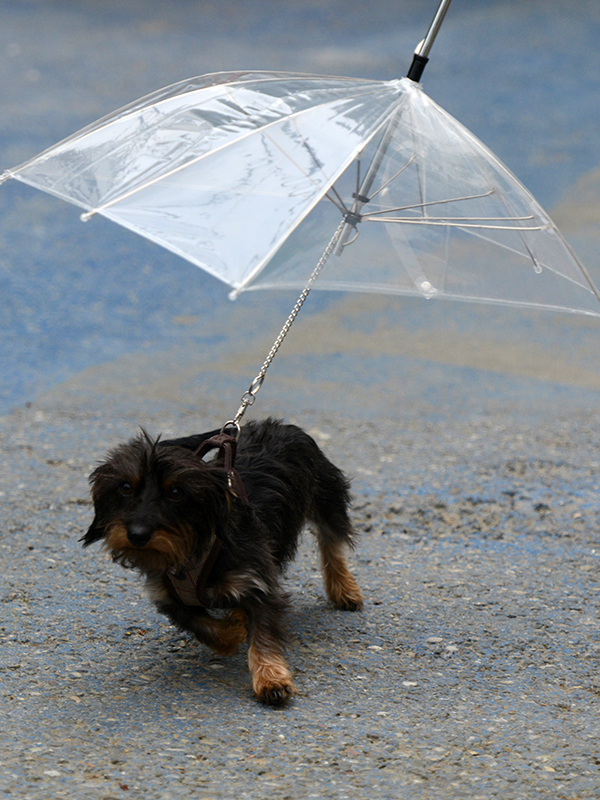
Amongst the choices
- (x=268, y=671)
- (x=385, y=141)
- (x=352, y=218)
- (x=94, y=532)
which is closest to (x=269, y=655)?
(x=268, y=671)

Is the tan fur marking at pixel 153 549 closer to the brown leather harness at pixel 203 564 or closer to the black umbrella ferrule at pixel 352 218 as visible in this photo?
the brown leather harness at pixel 203 564

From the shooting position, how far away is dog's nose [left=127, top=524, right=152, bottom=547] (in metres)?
3.26

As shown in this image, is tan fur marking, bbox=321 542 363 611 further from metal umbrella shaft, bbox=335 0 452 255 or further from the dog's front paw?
metal umbrella shaft, bbox=335 0 452 255

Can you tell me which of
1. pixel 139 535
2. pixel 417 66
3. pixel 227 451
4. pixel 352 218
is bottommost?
pixel 139 535

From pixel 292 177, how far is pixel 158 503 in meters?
1.68

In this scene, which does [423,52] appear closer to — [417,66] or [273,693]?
[417,66]

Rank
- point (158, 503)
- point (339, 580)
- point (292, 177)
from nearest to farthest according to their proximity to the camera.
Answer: point (158, 503) < point (292, 177) < point (339, 580)

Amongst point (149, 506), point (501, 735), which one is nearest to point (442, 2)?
point (149, 506)

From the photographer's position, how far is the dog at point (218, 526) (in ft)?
11.1

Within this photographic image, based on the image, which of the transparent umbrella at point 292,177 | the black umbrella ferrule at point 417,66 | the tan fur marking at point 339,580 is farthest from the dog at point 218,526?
the black umbrella ferrule at point 417,66

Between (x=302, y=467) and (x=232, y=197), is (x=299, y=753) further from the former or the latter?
(x=232, y=197)

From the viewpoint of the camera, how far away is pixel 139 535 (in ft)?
10.7

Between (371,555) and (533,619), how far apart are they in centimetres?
127

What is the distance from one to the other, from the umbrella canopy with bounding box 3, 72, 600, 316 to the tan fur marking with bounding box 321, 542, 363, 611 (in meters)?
1.47
